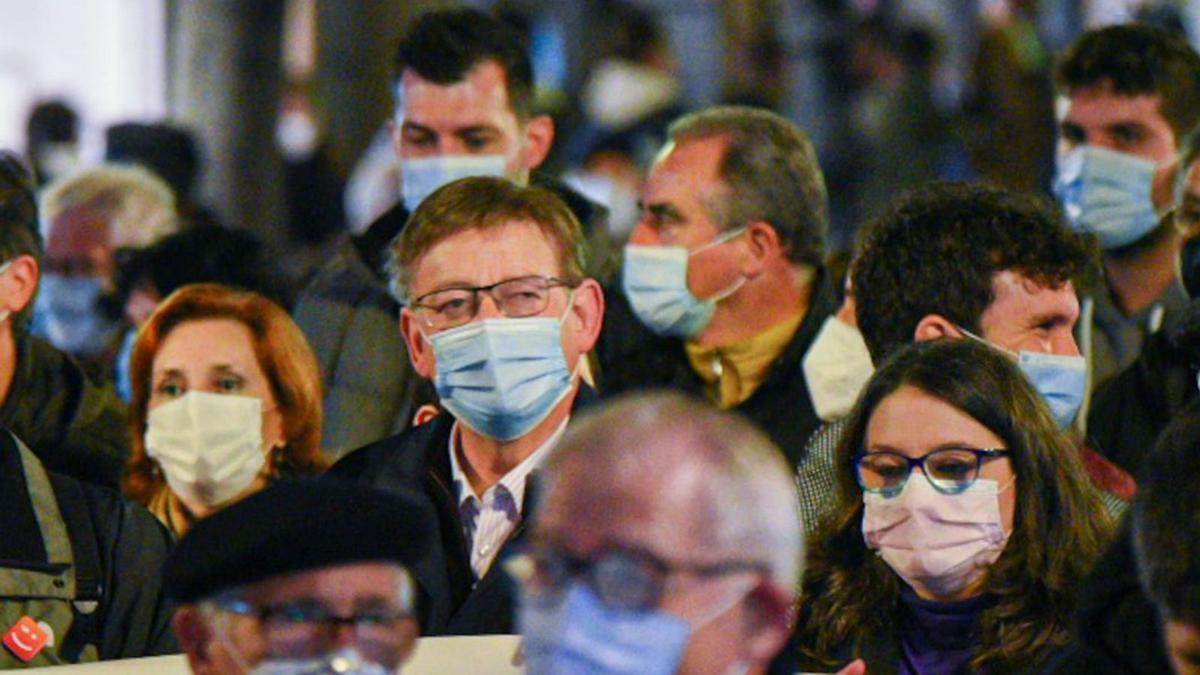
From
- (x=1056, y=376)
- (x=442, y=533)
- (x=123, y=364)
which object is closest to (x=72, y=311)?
(x=123, y=364)

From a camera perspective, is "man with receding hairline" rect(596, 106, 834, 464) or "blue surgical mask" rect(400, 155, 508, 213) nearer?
"man with receding hairline" rect(596, 106, 834, 464)

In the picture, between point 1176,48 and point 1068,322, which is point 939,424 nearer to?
point 1068,322

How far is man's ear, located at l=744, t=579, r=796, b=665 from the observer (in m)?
4.36

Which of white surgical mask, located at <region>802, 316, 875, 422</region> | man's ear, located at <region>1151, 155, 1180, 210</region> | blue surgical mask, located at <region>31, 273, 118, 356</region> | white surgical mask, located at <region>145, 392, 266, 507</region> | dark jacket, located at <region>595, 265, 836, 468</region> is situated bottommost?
blue surgical mask, located at <region>31, 273, 118, 356</region>

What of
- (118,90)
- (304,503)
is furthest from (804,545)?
(118,90)

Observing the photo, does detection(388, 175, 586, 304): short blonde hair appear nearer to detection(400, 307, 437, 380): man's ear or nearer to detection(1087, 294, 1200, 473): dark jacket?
detection(400, 307, 437, 380): man's ear

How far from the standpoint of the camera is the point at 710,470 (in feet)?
14.2

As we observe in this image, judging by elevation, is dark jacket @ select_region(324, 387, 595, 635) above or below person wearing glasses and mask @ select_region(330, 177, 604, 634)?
below

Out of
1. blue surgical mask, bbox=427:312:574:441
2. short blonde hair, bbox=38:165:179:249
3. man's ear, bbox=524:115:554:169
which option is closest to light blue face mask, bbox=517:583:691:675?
blue surgical mask, bbox=427:312:574:441

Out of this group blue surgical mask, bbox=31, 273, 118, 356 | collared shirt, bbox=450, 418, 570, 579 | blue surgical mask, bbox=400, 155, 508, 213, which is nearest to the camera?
collared shirt, bbox=450, 418, 570, 579

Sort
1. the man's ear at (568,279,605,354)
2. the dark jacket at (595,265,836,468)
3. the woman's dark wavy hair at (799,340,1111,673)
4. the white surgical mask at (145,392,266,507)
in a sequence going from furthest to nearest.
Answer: the dark jacket at (595,265,836,468) → the white surgical mask at (145,392,266,507) → the man's ear at (568,279,605,354) → the woman's dark wavy hair at (799,340,1111,673)

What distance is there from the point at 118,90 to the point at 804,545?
17586 mm

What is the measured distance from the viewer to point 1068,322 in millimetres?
7223

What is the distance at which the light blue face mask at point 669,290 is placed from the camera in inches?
341
